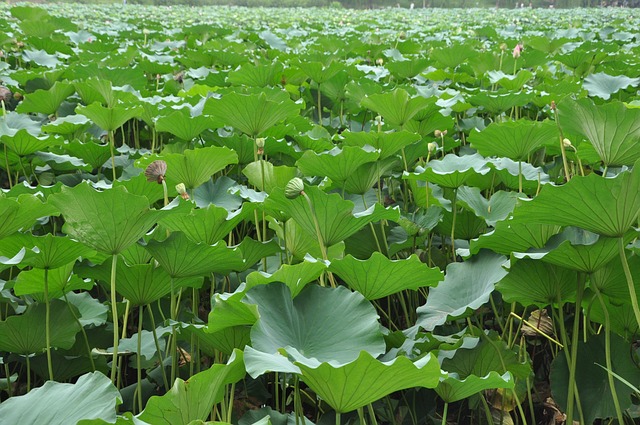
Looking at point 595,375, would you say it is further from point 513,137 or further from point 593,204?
point 513,137

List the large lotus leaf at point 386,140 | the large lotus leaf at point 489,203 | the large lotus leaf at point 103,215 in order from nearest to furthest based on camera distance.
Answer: the large lotus leaf at point 103,215
the large lotus leaf at point 489,203
the large lotus leaf at point 386,140

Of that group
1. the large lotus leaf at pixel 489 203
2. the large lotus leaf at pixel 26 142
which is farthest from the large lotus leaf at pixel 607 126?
the large lotus leaf at pixel 26 142

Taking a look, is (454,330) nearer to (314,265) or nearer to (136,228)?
(314,265)

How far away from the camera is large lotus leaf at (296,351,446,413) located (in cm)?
66

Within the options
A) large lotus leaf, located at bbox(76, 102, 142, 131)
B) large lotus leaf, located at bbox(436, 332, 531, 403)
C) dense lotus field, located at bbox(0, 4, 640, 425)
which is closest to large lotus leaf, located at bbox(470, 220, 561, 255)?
dense lotus field, located at bbox(0, 4, 640, 425)

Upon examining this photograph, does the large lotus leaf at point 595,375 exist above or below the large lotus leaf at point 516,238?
below

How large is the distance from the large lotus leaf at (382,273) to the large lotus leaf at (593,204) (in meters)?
0.17

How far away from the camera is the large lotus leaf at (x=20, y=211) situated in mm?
982

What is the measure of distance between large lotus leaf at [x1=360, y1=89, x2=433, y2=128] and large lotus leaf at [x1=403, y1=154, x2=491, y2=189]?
0.21 m

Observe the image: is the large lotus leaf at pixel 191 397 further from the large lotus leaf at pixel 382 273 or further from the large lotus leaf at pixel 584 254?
the large lotus leaf at pixel 584 254

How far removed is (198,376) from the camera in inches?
28.1

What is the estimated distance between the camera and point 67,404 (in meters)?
0.72

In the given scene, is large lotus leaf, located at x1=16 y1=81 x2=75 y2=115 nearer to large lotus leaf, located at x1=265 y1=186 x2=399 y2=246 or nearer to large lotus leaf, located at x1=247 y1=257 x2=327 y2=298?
large lotus leaf, located at x1=265 y1=186 x2=399 y2=246

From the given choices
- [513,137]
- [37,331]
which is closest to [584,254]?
[513,137]
